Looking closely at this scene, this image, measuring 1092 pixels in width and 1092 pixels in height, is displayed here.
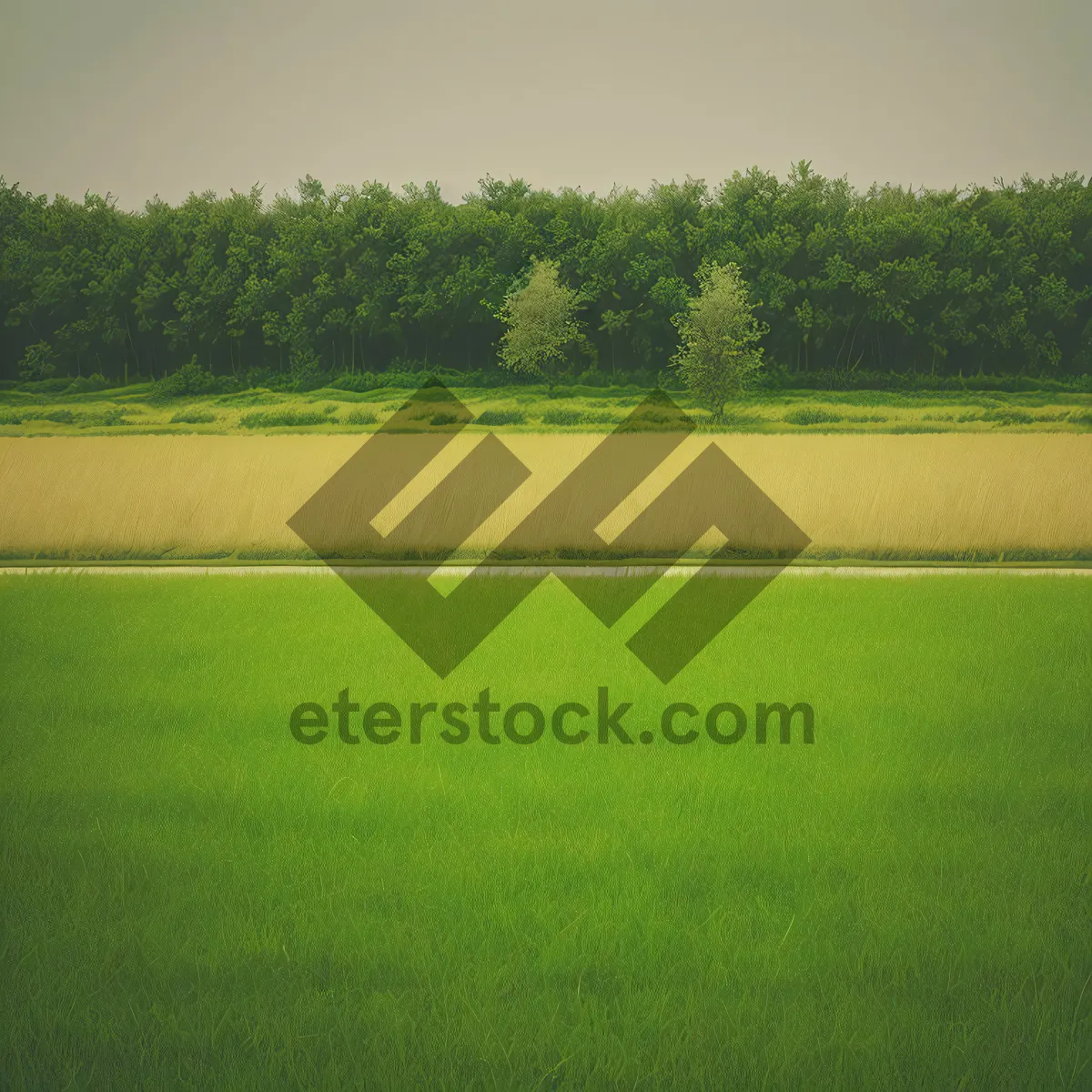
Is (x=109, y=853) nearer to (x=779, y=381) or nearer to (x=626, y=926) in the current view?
(x=626, y=926)

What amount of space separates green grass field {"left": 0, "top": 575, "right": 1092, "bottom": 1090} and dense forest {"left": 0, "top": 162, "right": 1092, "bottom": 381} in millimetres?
52753

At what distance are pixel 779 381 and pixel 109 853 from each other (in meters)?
55.7

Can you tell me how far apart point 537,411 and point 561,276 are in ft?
63.6

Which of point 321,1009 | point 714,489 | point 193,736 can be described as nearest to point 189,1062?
point 321,1009

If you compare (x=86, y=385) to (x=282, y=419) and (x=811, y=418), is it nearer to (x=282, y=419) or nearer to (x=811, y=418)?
(x=282, y=419)

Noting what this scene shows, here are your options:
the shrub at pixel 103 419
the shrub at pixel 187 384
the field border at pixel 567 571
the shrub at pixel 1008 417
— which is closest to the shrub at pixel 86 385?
the shrub at pixel 187 384

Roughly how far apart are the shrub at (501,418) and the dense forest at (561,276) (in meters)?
14.2

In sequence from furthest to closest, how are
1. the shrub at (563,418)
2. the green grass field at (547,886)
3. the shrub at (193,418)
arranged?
the shrub at (193,418) → the shrub at (563,418) → the green grass field at (547,886)

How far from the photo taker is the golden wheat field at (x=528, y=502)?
584 inches

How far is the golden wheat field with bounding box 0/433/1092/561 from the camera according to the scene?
48.6 ft

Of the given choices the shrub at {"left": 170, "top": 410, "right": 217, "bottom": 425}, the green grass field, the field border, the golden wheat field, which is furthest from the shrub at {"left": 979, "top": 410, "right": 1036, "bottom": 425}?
the green grass field

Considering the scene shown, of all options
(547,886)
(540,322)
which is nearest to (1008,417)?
(540,322)

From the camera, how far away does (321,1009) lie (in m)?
3.60

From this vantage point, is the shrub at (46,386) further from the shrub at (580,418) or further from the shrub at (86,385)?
the shrub at (580,418)
